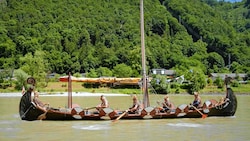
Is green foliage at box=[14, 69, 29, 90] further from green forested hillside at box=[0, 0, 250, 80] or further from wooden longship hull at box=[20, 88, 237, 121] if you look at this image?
wooden longship hull at box=[20, 88, 237, 121]

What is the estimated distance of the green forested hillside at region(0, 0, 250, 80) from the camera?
5802 inches

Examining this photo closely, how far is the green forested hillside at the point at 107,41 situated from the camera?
147375 millimetres

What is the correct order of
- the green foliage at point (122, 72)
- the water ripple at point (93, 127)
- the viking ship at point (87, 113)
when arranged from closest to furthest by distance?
the water ripple at point (93, 127), the viking ship at point (87, 113), the green foliage at point (122, 72)

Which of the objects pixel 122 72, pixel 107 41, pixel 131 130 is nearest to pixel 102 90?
pixel 122 72

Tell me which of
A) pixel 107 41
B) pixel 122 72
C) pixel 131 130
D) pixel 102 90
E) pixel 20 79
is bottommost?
pixel 131 130

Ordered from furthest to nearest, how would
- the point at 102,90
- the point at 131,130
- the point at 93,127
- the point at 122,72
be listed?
the point at 122,72, the point at 102,90, the point at 93,127, the point at 131,130

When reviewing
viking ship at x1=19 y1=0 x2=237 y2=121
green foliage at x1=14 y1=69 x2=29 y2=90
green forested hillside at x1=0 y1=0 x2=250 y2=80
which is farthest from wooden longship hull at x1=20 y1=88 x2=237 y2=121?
green forested hillside at x1=0 y1=0 x2=250 y2=80

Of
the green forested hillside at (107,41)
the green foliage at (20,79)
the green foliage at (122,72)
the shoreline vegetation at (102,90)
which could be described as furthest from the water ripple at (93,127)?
the green forested hillside at (107,41)

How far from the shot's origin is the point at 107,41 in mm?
175875

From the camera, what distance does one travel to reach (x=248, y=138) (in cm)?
2300

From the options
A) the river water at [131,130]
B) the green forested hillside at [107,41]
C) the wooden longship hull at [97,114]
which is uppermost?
the green forested hillside at [107,41]

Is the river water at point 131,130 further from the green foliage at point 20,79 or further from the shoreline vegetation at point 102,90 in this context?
the green foliage at point 20,79

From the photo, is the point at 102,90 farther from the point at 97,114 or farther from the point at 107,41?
the point at 107,41

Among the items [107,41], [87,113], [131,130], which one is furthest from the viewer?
[107,41]
